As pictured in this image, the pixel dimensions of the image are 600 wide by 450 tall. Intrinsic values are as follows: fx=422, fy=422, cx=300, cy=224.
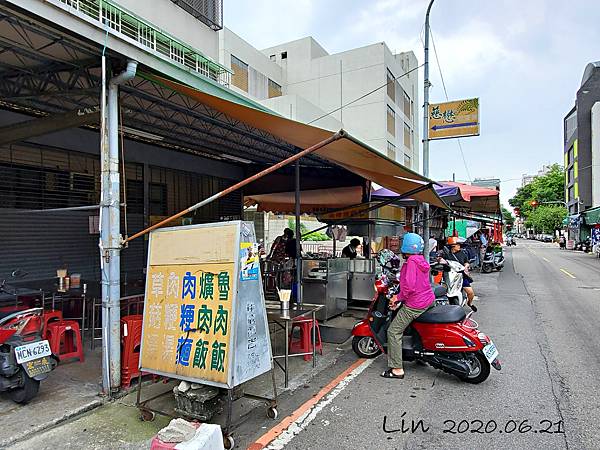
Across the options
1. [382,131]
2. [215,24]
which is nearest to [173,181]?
[215,24]

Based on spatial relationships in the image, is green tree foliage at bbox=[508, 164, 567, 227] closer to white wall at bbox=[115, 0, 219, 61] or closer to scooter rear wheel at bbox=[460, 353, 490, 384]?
white wall at bbox=[115, 0, 219, 61]

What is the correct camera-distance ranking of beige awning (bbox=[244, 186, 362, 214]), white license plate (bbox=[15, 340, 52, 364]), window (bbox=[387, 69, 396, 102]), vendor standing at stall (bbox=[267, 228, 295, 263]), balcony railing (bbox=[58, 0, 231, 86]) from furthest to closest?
window (bbox=[387, 69, 396, 102]) < beige awning (bbox=[244, 186, 362, 214]) < vendor standing at stall (bbox=[267, 228, 295, 263]) < balcony railing (bbox=[58, 0, 231, 86]) < white license plate (bbox=[15, 340, 52, 364])

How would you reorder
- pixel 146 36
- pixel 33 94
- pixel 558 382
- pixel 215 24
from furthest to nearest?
pixel 215 24
pixel 146 36
pixel 33 94
pixel 558 382

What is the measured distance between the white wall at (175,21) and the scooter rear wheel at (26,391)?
1030cm

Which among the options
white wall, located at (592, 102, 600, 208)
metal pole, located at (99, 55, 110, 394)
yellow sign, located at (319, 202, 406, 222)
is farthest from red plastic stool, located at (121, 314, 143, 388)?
white wall, located at (592, 102, 600, 208)

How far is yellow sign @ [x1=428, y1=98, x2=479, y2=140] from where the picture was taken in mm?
10148

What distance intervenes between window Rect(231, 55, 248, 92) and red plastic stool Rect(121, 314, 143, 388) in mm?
21450

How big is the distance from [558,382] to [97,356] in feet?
18.8

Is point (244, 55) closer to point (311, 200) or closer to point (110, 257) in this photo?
point (311, 200)

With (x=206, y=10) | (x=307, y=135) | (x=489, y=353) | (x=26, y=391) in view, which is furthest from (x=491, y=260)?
(x=26, y=391)

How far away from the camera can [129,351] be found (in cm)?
451

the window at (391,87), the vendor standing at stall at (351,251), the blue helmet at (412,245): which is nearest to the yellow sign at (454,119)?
the vendor standing at stall at (351,251)

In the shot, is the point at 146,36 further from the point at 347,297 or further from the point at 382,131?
the point at 382,131

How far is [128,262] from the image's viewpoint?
9.80 meters
